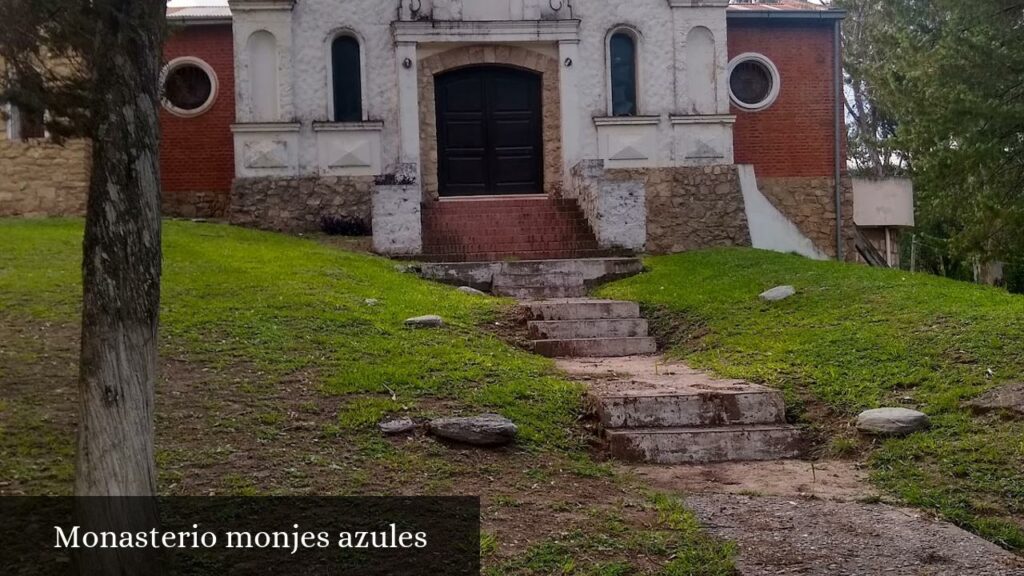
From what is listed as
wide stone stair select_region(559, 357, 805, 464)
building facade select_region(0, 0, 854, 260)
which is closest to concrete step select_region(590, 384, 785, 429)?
wide stone stair select_region(559, 357, 805, 464)

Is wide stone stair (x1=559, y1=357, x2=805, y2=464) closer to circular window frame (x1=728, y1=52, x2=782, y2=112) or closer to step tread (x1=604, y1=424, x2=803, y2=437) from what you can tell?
step tread (x1=604, y1=424, x2=803, y2=437)

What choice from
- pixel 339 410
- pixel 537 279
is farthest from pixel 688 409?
pixel 537 279

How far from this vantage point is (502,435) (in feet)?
17.4

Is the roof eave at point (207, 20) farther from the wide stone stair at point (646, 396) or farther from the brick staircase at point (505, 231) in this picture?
the wide stone stair at point (646, 396)

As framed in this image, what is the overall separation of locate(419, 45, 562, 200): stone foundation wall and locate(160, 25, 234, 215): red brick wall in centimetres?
372

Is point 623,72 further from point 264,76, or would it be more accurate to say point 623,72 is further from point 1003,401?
point 1003,401

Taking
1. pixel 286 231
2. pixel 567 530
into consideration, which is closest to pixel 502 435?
pixel 567 530

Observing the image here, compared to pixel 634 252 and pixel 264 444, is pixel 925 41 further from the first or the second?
pixel 264 444

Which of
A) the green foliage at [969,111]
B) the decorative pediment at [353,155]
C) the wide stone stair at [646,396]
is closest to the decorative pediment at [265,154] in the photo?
the decorative pediment at [353,155]

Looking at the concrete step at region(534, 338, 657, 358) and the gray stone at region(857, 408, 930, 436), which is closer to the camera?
the gray stone at region(857, 408, 930, 436)

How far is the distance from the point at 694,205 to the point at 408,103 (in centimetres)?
495

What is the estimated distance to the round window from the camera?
1694 cm

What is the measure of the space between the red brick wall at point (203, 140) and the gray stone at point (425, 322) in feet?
31.2

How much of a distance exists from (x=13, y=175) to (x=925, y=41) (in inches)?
531
